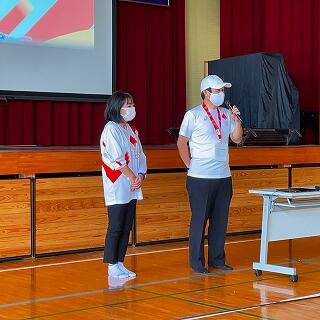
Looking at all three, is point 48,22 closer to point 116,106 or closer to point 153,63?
point 153,63

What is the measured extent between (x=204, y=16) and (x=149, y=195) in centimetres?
449

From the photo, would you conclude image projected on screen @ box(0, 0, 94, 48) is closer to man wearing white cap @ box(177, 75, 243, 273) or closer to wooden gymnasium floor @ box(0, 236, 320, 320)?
wooden gymnasium floor @ box(0, 236, 320, 320)

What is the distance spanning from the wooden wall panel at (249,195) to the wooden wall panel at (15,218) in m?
2.14

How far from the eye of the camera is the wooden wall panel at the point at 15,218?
6059 mm

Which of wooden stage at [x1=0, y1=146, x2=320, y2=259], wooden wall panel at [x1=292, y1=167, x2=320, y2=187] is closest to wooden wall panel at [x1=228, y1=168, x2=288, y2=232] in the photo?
wooden stage at [x1=0, y1=146, x2=320, y2=259]

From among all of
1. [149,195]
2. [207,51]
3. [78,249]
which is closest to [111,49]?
[207,51]

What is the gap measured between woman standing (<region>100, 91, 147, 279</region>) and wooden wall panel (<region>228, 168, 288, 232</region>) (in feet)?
7.58

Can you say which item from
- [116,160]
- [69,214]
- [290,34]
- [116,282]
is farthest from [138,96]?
[116,282]

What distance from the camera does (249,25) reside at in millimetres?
10297

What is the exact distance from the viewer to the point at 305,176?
7938 mm

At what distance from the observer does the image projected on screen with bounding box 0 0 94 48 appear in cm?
822

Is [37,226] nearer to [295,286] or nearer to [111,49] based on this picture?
[295,286]

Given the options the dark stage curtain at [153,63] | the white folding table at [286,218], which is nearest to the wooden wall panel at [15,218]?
the white folding table at [286,218]

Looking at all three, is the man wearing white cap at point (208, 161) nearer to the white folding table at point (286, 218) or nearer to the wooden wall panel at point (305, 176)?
the white folding table at point (286, 218)
